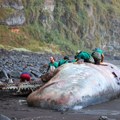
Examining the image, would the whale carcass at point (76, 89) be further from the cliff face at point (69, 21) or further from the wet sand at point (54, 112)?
the cliff face at point (69, 21)

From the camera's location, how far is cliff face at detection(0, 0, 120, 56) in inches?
3418

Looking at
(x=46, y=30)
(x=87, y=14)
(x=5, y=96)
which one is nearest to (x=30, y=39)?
(x=46, y=30)

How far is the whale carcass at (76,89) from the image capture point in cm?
1101

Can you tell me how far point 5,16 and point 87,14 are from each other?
133 feet

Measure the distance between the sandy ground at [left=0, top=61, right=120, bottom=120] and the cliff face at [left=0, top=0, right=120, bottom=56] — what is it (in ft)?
228

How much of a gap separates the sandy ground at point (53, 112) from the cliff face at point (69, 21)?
69.6 metres

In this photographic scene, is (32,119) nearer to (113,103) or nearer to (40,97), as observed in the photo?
(40,97)

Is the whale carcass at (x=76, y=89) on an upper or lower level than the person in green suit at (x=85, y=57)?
lower

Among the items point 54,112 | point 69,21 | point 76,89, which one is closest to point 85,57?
point 76,89

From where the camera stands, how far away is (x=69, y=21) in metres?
110

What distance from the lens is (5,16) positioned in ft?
265

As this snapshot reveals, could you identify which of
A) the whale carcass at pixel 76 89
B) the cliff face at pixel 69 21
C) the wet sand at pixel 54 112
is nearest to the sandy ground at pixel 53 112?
the wet sand at pixel 54 112

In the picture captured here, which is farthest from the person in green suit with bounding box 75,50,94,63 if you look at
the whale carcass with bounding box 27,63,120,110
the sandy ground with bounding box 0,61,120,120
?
the sandy ground with bounding box 0,61,120,120

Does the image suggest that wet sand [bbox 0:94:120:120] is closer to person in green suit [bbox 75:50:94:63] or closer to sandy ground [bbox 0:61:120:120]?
sandy ground [bbox 0:61:120:120]
